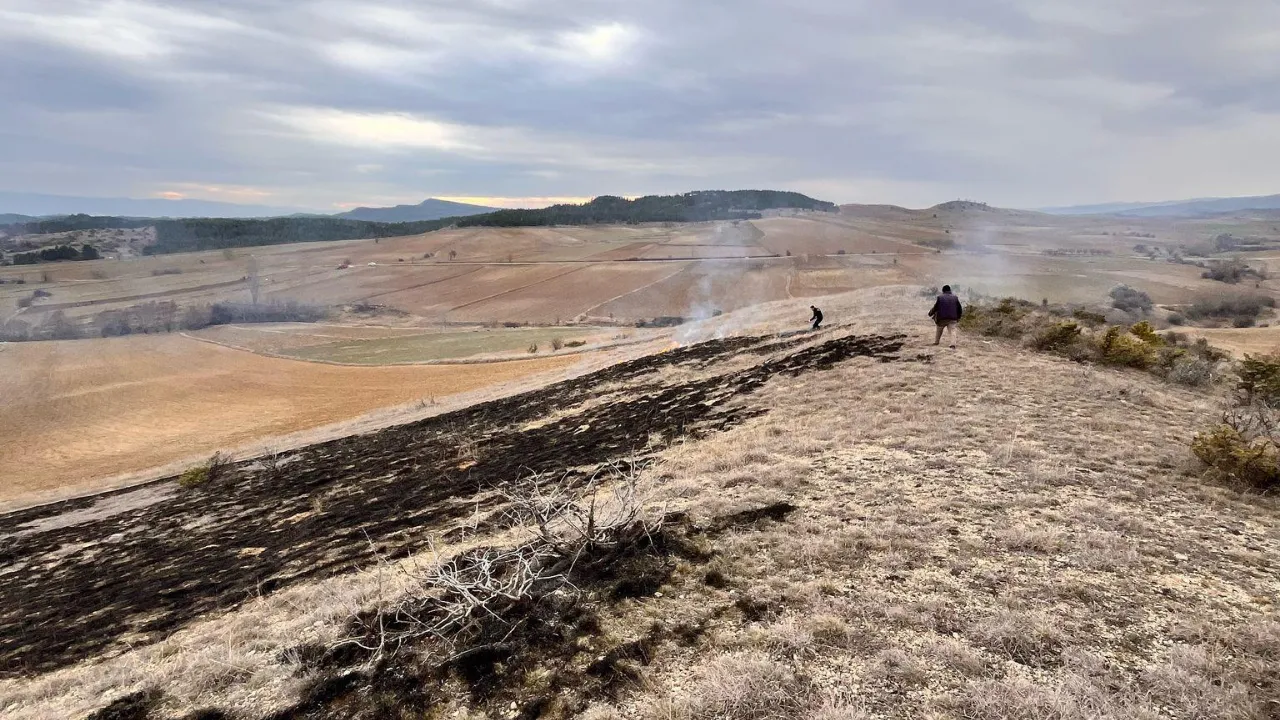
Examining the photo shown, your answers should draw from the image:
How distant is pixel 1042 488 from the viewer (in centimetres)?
676

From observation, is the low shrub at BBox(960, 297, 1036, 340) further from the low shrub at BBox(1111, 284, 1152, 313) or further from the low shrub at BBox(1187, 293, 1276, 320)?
the low shrub at BBox(1187, 293, 1276, 320)

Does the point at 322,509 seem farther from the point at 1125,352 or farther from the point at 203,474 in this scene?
the point at 1125,352

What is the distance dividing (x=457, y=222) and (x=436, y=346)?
360 feet

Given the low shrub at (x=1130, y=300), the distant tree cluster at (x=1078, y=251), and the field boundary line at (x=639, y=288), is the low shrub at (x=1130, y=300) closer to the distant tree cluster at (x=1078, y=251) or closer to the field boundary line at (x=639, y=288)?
the distant tree cluster at (x=1078, y=251)

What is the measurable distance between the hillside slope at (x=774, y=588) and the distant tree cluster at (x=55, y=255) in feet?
427

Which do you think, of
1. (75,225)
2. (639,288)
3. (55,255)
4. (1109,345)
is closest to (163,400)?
(639,288)

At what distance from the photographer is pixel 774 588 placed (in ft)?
16.7

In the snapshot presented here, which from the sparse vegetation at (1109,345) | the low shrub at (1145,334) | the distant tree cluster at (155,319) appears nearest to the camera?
the sparse vegetation at (1109,345)

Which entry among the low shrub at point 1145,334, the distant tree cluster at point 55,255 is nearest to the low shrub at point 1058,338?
the low shrub at point 1145,334

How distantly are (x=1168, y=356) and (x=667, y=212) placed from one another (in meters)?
132

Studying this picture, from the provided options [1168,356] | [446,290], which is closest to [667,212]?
[446,290]

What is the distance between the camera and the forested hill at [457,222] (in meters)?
131

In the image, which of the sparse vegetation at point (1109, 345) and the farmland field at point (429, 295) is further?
the farmland field at point (429, 295)

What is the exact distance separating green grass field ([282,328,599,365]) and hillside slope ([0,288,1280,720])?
107 feet
